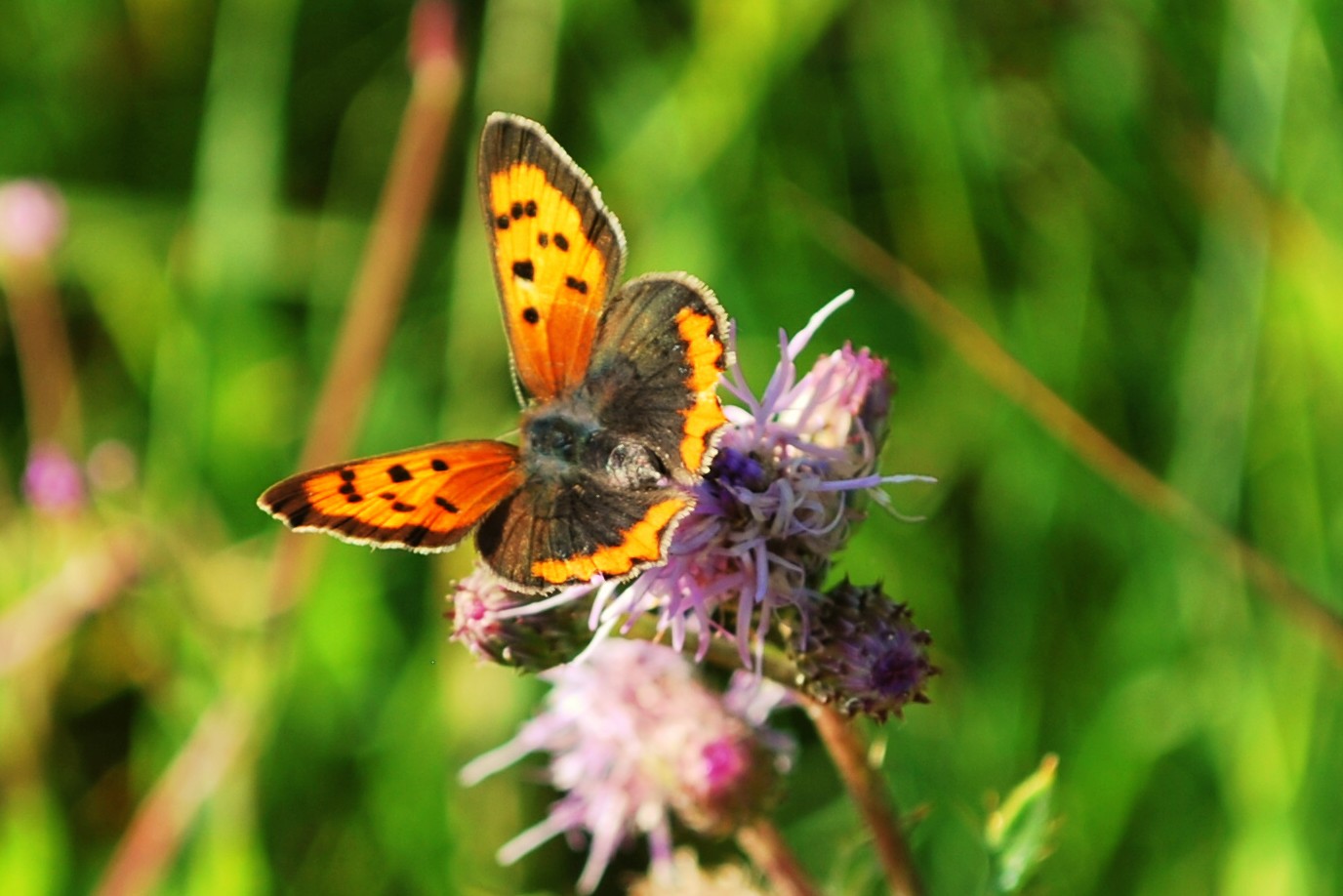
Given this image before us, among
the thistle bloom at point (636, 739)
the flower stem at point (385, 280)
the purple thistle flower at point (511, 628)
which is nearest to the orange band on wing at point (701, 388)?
the purple thistle flower at point (511, 628)

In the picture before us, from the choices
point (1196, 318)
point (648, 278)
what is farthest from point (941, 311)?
point (648, 278)

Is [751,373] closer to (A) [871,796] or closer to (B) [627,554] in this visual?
(A) [871,796]

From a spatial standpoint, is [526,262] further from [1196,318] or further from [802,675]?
[1196,318]

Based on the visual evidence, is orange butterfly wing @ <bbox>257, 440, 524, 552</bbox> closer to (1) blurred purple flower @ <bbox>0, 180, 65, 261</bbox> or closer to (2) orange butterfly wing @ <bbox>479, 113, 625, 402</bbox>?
(2) orange butterfly wing @ <bbox>479, 113, 625, 402</bbox>

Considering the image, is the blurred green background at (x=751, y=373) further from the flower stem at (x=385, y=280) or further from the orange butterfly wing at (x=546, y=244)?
the orange butterfly wing at (x=546, y=244)

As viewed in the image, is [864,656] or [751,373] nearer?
[864,656]

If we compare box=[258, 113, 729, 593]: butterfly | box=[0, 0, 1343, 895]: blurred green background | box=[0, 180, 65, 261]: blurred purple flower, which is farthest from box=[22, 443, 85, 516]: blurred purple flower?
box=[258, 113, 729, 593]: butterfly

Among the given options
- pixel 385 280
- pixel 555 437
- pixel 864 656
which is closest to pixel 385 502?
pixel 555 437
